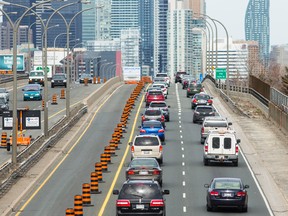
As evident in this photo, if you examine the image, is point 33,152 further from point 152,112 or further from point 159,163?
point 152,112

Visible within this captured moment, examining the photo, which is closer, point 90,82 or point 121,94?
point 121,94

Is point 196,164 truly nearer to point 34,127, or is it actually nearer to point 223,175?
point 223,175

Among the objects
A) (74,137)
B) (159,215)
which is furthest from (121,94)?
(159,215)

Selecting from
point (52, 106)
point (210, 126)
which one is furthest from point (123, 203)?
point (52, 106)

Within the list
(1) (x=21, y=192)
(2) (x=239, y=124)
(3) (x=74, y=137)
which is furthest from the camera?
(2) (x=239, y=124)

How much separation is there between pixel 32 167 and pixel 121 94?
2230 inches

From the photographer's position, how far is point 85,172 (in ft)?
176

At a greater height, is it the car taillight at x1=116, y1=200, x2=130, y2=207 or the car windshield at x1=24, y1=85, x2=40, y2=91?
the car windshield at x1=24, y1=85, x2=40, y2=91

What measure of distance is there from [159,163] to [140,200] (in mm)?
19771

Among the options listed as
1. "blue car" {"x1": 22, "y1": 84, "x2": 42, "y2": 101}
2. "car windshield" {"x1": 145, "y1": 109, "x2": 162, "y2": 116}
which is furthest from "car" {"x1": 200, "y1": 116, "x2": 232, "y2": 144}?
"blue car" {"x1": 22, "y1": 84, "x2": 42, "y2": 101}

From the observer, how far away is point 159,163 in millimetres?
55844

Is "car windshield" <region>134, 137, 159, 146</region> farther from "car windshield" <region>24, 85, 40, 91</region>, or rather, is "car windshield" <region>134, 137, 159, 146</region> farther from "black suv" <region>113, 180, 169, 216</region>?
"car windshield" <region>24, 85, 40, 91</region>

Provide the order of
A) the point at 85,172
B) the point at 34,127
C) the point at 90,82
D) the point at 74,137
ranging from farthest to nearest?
the point at 90,82 → the point at 74,137 → the point at 34,127 → the point at 85,172

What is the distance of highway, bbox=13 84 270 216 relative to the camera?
137ft
